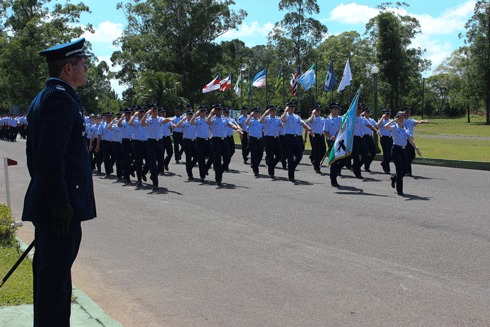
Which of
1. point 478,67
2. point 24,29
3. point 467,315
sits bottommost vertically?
point 467,315

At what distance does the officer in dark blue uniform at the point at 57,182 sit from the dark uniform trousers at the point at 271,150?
14250 millimetres

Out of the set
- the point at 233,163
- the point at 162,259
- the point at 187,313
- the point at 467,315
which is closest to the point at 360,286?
the point at 467,315

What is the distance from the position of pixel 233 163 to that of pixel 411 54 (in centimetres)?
5692

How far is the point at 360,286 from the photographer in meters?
6.47

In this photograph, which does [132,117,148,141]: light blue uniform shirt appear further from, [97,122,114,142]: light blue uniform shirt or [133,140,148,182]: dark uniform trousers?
[97,122,114,142]: light blue uniform shirt

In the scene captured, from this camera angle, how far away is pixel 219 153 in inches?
662

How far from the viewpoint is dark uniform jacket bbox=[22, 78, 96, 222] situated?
3.87 meters

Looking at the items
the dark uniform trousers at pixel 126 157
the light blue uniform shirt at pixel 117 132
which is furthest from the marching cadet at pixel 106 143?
the dark uniform trousers at pixel 126 157

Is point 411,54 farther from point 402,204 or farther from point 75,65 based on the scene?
point 75,65

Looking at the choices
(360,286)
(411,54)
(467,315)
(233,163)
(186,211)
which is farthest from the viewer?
(411,54)

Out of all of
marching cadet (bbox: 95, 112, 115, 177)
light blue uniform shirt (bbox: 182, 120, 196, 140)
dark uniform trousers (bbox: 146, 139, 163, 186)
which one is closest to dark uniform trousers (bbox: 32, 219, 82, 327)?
dark uniform trousers (bbox: 146, 139, 163, 186)

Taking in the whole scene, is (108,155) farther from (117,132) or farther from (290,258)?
(290,258)

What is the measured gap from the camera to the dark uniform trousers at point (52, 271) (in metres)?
3.99

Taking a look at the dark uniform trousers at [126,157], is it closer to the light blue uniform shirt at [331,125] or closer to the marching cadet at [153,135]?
the marching cadet at [153,135]
